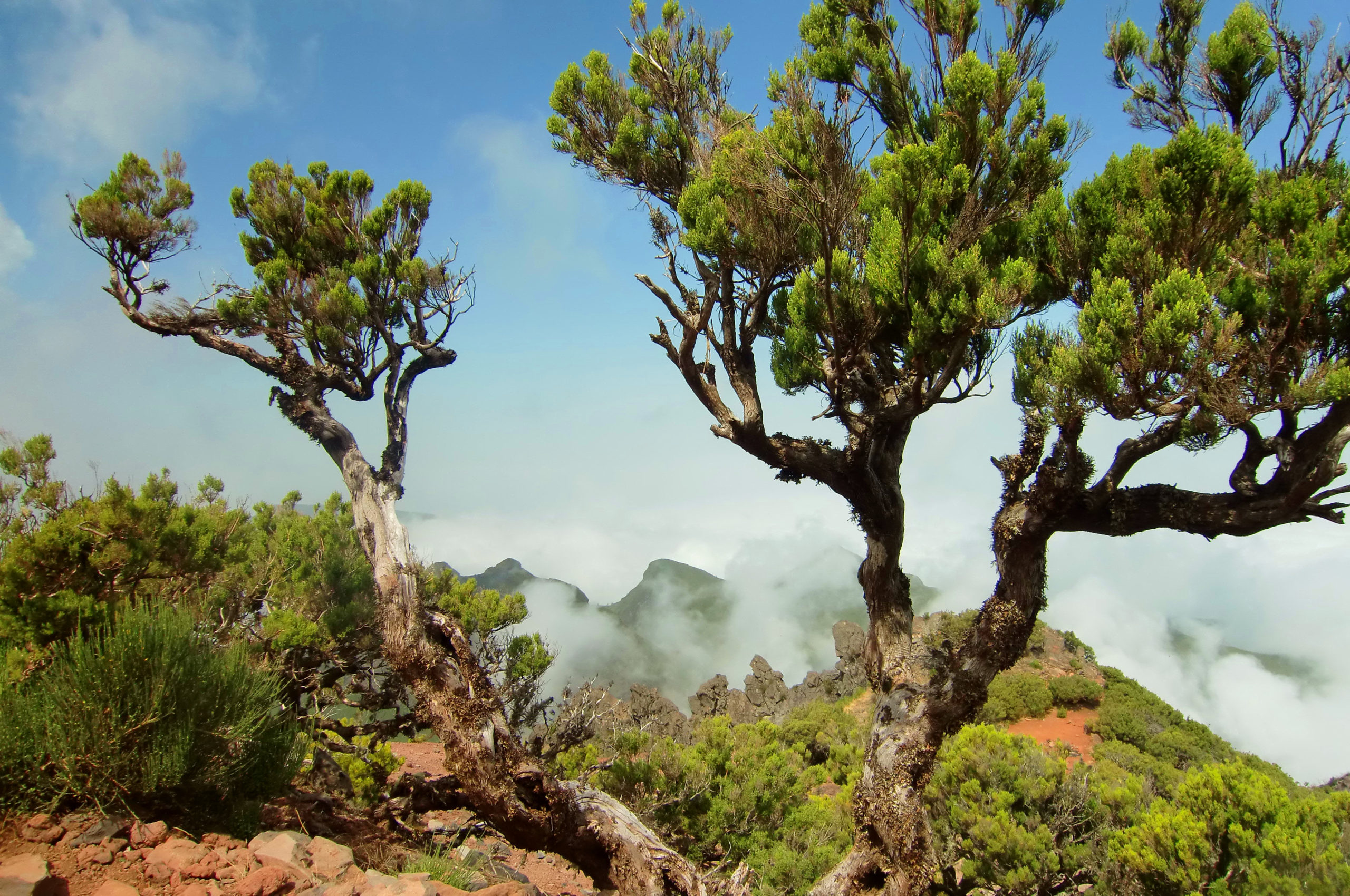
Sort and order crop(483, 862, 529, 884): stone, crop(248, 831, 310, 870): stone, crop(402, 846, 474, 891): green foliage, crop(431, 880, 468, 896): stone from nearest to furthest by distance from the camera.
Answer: crop(248, 831, 310, 870): stone < crop(431, 880, 468, 896): stone < crop(402, 846, 474, 891): green foliage < crop(483, 862, 529, 884): stone

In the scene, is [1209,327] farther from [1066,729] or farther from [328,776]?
[1066,729]

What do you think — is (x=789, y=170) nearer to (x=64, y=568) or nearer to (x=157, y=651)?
(x=157, y=651)

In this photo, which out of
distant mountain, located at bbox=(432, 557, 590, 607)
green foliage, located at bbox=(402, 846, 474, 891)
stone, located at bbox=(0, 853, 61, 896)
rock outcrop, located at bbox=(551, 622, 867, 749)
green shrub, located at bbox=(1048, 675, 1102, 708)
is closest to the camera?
stone, located at bbox=(0, 853, 61, 896)

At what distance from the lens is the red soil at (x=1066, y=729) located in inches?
801

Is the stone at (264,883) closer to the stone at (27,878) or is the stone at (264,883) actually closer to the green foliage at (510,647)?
the stone at (27,878)

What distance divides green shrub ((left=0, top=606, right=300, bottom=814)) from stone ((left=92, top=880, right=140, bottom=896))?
54cm

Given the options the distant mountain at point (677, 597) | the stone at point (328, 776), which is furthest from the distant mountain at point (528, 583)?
the stone at point (328, 776)

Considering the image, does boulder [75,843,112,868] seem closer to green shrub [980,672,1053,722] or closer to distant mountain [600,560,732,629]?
green shrub [980,672,1053,722]

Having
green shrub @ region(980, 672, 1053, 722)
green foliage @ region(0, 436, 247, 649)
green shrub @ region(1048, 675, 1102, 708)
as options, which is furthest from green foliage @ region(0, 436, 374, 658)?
green shrub @ region(1048, 675, 1102, 708)

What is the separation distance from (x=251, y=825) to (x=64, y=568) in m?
2.53

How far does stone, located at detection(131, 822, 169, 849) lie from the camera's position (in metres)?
3.53

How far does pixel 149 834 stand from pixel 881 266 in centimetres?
539

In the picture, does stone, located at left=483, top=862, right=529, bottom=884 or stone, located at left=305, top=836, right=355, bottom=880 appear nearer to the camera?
stone, located at left=305, top=836, right=355, bottom=880

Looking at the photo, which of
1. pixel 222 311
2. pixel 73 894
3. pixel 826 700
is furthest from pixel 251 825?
pixel 826 700
